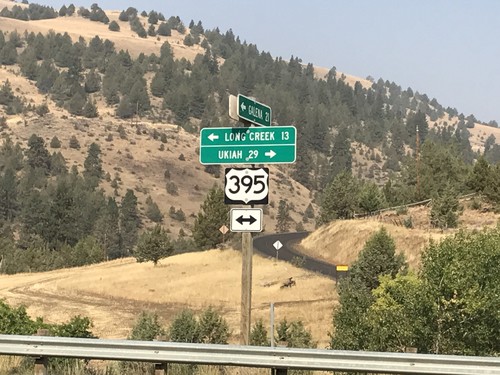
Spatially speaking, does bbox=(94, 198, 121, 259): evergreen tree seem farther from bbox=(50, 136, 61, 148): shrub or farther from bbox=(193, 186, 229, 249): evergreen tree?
bbox=(50, 136, 61, 148): shrub

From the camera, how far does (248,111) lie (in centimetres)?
898

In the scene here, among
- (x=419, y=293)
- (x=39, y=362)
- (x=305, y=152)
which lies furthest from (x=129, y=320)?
(x=305, y=152)

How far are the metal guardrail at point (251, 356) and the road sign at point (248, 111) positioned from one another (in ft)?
11.3

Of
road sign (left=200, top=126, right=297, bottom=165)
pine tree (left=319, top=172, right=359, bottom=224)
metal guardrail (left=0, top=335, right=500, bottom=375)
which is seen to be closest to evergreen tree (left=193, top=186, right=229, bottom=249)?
pine tree (left=319, top=172, right=359, bottom=224)

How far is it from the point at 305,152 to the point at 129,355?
7212 inches

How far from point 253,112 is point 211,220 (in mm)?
67784

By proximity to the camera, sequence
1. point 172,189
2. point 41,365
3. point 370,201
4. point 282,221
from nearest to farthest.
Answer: point 41,365 → point 370,201 → point 282,221 → point 172,189

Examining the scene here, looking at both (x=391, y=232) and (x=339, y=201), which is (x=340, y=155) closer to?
(x=339, y=201)

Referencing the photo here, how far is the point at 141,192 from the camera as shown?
14475cm

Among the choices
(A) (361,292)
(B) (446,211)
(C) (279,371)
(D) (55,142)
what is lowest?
Answer: (A) (361,292)

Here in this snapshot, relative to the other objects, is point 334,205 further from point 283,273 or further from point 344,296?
point 344,296

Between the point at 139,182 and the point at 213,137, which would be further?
the point at 139,182

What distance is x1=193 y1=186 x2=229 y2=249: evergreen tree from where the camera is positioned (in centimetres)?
7400

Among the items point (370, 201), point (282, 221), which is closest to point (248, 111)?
point (370, 201)
